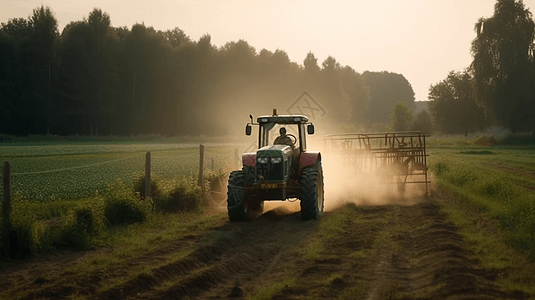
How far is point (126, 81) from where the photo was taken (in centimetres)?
6925

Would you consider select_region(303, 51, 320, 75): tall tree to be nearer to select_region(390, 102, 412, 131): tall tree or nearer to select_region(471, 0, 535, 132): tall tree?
select_region(390, 102, 412, 131): tall tree

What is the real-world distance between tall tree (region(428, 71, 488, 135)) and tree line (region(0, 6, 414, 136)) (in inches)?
897

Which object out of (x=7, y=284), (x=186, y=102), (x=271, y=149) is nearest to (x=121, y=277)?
(x=7, y=284)

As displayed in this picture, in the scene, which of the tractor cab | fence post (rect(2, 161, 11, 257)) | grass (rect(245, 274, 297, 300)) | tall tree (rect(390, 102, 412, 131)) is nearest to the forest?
tall tree (rect(390, 102, 412, 131))

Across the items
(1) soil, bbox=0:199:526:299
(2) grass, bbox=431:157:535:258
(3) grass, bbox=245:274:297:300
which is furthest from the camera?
(2) grass, bbox=431:157:535:258

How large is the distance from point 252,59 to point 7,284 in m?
77.1

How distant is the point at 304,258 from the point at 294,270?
85 cm

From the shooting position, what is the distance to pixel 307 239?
1096cm

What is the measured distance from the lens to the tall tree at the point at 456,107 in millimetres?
93438

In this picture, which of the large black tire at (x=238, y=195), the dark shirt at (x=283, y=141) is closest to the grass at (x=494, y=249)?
the dark shirt at (x=283, y=141)

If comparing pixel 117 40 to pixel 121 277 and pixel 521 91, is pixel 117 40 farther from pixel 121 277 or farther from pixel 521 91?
pixel 121 277

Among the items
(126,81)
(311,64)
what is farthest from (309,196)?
(311,64)

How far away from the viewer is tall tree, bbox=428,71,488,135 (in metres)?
93.4

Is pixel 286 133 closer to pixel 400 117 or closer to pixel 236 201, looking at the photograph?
pixel 236 201
